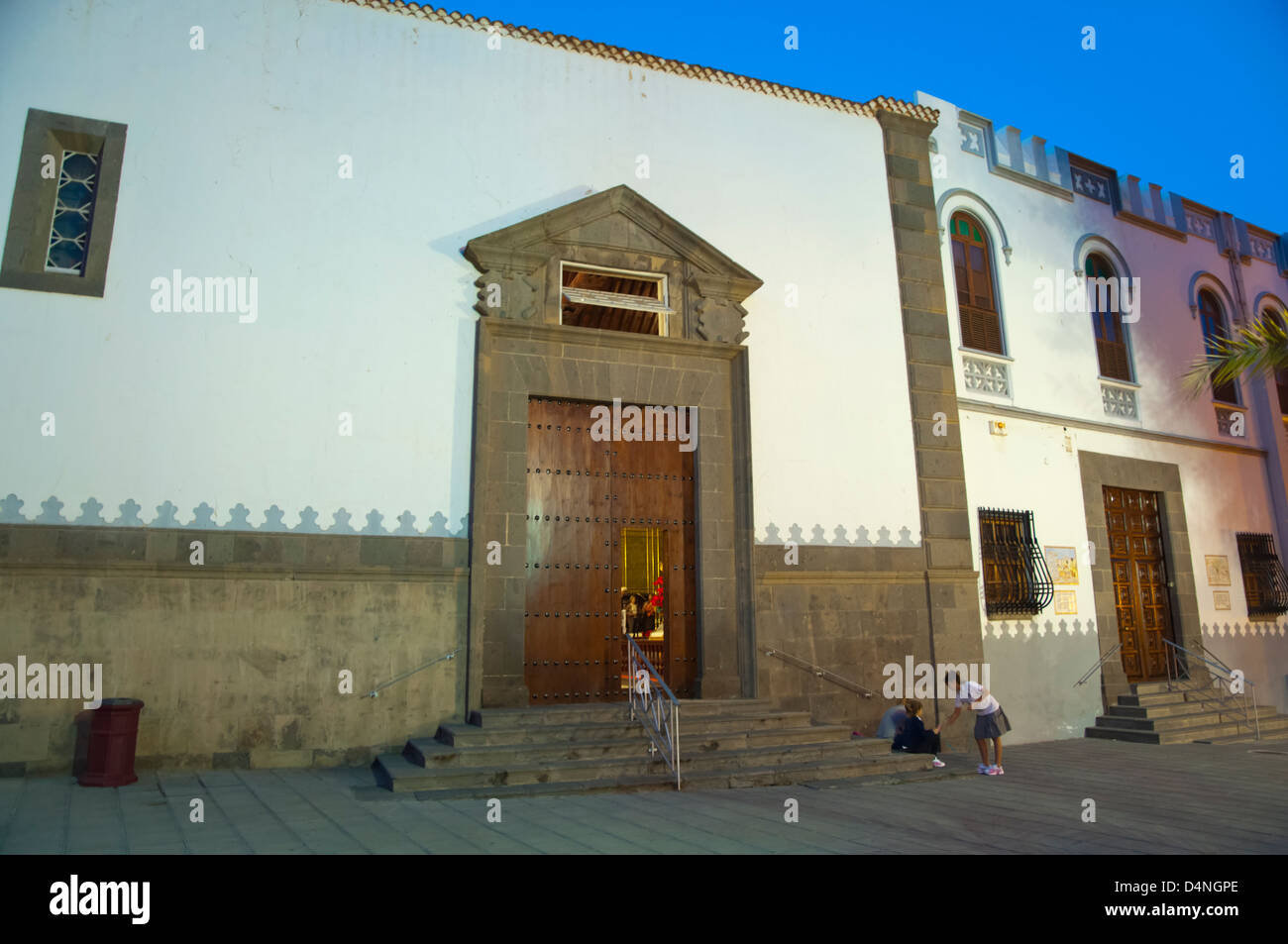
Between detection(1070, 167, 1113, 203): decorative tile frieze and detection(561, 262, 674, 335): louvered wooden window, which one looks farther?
detection(1070, 167, 1113, 203): decorative tile frieze

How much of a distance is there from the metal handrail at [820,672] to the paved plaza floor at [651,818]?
1763 millimetres

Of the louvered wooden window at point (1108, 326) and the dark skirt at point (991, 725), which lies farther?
the louvered wooden window at point (1108, 326)

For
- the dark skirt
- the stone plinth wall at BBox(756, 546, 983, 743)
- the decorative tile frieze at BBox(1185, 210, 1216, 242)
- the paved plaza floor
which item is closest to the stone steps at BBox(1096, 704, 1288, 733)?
the stone plinth wall at BBox(756, 546, 983, 743)

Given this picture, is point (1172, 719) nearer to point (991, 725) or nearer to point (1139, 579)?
point (1139, 579)

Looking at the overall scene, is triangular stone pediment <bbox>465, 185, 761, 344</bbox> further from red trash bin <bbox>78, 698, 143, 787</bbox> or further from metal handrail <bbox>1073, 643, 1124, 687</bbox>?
metal handrail <bbox>1073, 643, 1124, 687</bbox>

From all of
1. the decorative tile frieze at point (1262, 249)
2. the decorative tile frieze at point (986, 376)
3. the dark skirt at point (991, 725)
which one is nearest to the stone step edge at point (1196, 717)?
the dark skirt at point (991, 725)

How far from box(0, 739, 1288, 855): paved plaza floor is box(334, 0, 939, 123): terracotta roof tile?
7796 mm

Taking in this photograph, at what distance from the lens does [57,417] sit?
7070 mm

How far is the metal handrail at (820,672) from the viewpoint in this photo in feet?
29.3

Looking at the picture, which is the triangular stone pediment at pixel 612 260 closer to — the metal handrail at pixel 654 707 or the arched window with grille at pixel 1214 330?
the metal handrail at pixel 654 707

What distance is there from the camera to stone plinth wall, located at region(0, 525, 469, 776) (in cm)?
679

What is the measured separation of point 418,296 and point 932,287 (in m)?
6.51

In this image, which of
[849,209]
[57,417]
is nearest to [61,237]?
[57,417]

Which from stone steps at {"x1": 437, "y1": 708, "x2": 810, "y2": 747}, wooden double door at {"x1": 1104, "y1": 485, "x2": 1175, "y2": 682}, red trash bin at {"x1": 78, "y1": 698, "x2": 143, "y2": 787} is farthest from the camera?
wooden double door at {"x1": 1104, "y1": 485, "x2": 1175, "y2": 682}
